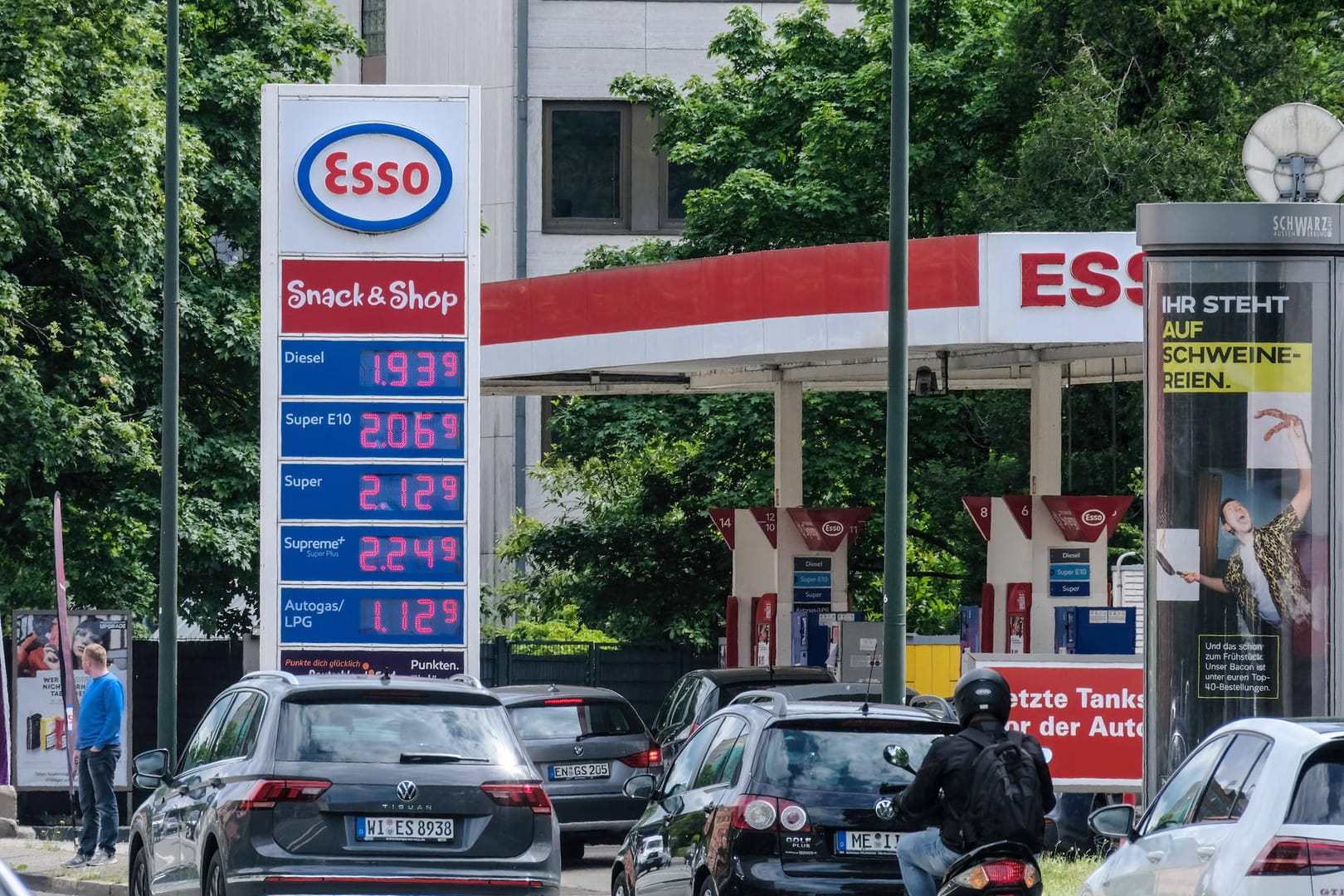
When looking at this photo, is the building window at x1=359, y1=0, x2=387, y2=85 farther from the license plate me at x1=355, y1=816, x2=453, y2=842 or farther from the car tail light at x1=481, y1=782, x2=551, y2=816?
the license plate me at x1=355, y1=816, x2=453, y2=842

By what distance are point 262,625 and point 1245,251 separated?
29.5 feet

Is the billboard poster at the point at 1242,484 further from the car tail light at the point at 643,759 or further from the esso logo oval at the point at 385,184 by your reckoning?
the esso logo oval at the point at 385,184

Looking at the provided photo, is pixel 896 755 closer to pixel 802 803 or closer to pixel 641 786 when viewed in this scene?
pixel 802 803

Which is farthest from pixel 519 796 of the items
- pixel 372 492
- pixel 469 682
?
pixel 372 492

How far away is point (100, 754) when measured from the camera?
18.9 m

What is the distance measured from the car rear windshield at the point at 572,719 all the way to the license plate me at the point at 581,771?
0.86 ft

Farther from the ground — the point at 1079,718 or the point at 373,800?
Answer: the point at 373,800

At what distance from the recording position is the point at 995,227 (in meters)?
28.7

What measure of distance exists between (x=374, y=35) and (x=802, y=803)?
125ft

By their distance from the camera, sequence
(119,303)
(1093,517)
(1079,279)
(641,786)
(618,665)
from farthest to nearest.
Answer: (618,665), (119,303), (1093,517), (1079,279), (641,786)

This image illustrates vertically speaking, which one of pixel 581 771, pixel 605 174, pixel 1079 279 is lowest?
pixel 581 771

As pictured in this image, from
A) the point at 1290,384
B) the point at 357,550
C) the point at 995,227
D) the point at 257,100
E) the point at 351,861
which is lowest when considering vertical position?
the point at 351,861

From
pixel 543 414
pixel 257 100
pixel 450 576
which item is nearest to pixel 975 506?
pixel 450 576

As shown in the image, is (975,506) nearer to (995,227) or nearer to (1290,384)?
(995,227)
